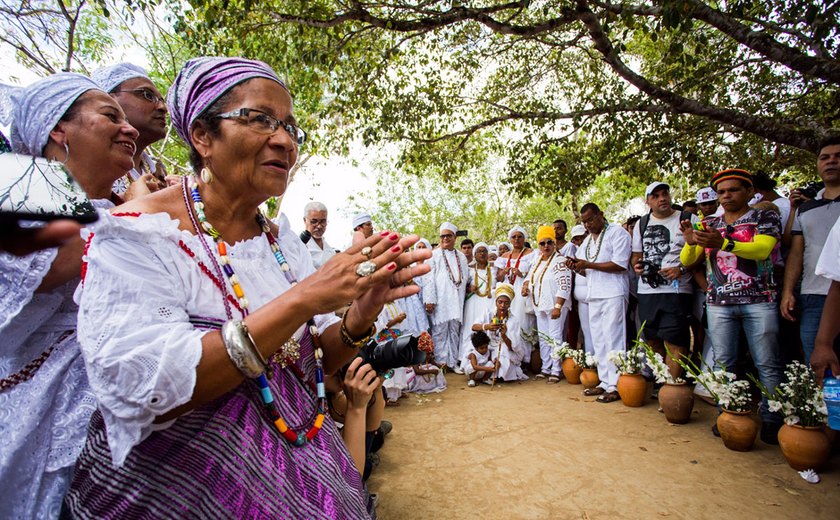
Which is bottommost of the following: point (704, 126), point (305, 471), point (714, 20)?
point (305, 471)

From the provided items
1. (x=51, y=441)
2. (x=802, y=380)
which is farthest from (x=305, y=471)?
(x=802, y=380)

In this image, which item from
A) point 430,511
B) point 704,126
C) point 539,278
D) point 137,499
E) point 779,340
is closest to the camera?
point 137,499

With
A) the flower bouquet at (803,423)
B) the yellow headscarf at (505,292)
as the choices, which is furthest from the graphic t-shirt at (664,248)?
the yellow headscarf at (505,292)

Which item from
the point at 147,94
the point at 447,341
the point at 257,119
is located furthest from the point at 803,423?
the point at 447,341

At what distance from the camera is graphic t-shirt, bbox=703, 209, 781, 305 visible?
4.07 meters

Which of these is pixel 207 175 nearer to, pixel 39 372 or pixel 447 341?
pixel 39 372

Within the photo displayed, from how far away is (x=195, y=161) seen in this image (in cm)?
148

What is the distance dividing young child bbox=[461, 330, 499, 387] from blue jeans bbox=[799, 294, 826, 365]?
159 inches

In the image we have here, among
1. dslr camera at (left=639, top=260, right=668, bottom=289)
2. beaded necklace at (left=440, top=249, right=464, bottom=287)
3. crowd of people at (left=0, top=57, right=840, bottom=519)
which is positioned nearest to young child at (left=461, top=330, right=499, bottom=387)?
beaded necklace at (left=440, top=249, right=464, bottom=287)

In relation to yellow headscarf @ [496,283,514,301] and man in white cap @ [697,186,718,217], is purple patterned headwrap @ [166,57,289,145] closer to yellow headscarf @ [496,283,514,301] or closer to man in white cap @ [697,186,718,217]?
man in white cap @ [697,186,718,217]

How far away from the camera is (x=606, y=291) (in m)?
6.16

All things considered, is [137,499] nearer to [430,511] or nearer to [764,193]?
[430,511]

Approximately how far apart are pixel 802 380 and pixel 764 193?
2698 mm

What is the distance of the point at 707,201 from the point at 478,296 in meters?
3.94
